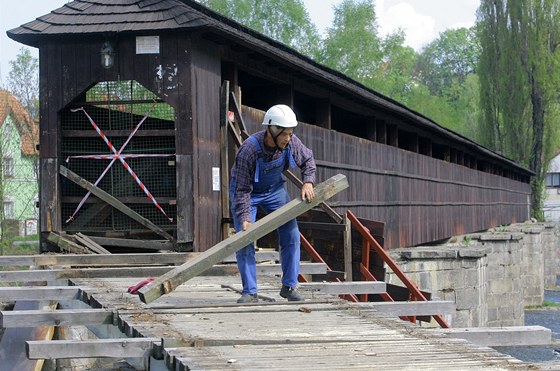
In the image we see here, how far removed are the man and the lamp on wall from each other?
17.8 ft

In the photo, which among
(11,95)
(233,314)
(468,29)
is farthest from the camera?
(468,29)

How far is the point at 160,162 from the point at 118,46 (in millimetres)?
1629

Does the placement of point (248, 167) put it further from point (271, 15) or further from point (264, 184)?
point (271, 15)

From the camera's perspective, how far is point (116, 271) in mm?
10289

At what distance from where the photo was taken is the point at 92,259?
11250mm

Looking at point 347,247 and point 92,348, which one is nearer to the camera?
point 92,348

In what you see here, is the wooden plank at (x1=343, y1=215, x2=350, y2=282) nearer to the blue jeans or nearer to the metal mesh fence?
the metal mesh fence

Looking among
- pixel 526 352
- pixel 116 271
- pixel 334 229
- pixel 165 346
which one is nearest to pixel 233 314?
pixel 165 346

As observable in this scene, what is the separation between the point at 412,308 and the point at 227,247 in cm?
169

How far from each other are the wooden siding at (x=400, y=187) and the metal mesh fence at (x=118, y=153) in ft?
5.54

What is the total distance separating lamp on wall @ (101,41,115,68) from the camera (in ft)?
42.3

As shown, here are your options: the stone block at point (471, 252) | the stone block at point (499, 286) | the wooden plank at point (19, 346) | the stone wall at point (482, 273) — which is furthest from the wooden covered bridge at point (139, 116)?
the stone block at point (499, 286)

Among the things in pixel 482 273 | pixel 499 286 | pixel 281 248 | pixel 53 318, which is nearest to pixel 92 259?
pixel 281 248

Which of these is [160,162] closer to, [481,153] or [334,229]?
[334,229]
